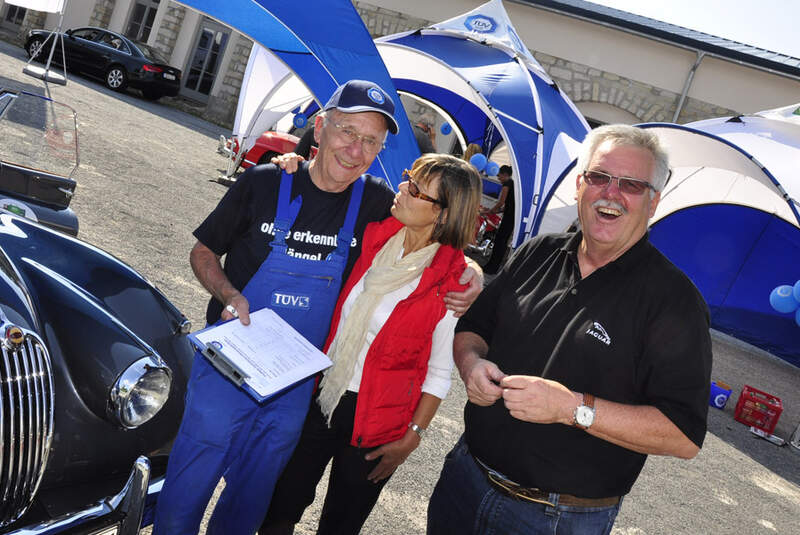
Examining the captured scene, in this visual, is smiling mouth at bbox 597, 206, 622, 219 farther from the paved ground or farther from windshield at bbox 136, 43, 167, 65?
windshield at bbox 136, 43, 167, 65

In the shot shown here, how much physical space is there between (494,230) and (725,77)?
9.62 metres

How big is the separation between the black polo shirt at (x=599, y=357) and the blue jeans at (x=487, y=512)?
0.22 feet

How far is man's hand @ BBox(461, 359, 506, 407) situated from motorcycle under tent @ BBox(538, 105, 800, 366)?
7231mm

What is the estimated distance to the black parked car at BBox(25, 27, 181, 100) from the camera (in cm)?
1773

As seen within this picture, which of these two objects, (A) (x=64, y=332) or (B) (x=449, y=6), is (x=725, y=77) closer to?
(B) (x=449, y=6)

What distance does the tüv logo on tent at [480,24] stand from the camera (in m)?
11.8

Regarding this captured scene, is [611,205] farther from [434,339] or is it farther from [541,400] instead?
[434,339]

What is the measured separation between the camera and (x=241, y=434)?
2.26 meters

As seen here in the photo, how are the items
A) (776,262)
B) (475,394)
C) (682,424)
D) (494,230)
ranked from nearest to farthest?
(682,424)
(475,394)
(776,262)
(494,230)

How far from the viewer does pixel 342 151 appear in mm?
2463

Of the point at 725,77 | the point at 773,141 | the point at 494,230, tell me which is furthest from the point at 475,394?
the point at 725,77

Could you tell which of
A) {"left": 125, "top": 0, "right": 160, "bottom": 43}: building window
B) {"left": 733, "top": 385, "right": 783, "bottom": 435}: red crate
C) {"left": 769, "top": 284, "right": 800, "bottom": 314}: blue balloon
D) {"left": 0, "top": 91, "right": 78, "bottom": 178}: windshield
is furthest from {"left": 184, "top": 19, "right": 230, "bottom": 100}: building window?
{"left": 0, "top": 91, "right": 78, "bottom": 178}: windshield

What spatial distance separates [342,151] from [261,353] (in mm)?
822

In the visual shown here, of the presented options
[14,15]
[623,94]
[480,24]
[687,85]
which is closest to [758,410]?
[480,24]
